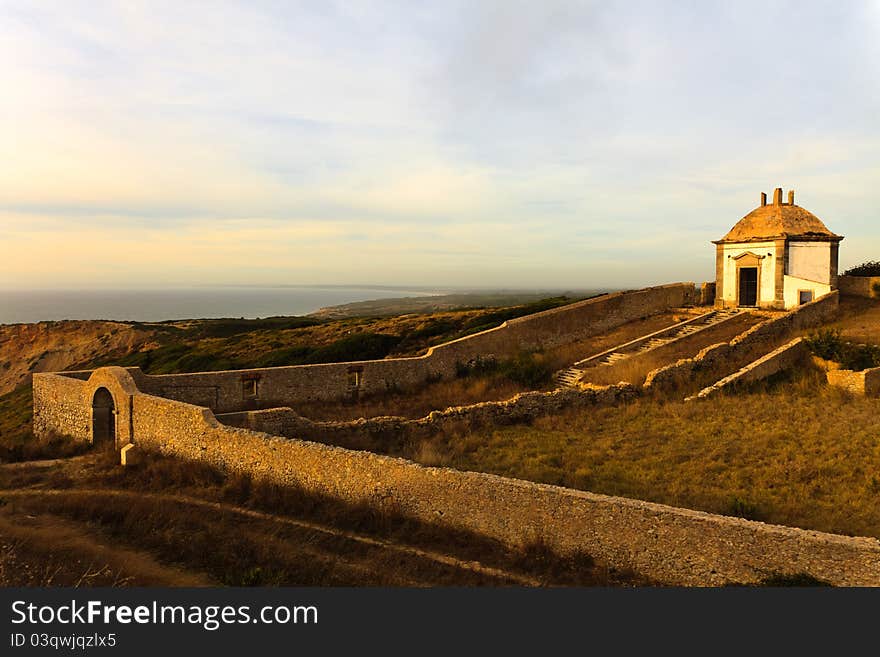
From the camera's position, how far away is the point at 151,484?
11.7m

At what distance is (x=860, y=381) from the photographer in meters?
15.3

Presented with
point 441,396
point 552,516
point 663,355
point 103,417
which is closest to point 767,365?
point 663,355

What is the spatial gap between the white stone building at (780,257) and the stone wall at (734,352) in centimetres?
164

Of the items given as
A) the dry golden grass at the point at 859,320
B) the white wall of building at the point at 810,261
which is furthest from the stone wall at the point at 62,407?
the white wall of building at the point at 810,261

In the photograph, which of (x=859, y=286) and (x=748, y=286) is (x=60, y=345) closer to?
(x=748, y=286)

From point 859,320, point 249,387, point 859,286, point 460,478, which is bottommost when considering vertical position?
point 460,478

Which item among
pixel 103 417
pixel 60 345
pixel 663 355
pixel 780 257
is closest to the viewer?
pixel 103 417

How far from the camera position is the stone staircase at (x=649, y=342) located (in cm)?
2002

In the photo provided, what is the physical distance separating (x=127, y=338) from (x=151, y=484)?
37869 millimetres

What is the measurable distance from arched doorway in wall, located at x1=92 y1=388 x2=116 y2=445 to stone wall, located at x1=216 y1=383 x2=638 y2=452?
401cm

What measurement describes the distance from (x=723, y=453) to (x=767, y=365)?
7.33 metres

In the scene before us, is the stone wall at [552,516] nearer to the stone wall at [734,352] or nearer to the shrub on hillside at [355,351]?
the stone wall at [734,352]

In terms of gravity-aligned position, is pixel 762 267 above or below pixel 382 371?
above

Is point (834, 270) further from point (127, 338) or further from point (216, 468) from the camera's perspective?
point (127, 338)
